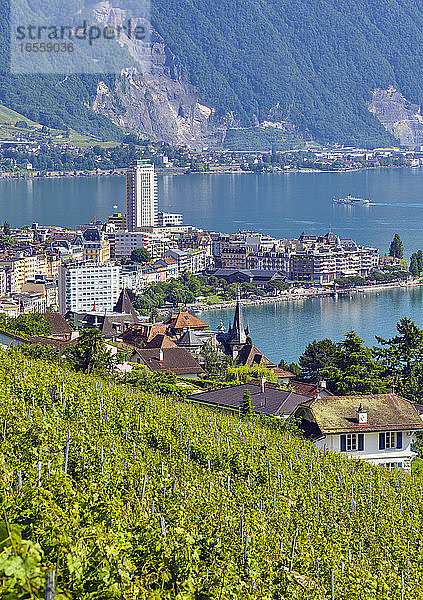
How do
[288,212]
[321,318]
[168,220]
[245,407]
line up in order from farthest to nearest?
[288,212], [168,220], [321,318], [245,407]

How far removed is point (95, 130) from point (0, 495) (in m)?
134

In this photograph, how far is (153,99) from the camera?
504 feet

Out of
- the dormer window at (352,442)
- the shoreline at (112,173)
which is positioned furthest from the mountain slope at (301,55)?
the dormer window at (352,442)

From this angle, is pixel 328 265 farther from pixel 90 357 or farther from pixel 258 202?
pixel 258 202

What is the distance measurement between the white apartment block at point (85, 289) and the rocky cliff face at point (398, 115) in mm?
128023

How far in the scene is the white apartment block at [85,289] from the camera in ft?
121

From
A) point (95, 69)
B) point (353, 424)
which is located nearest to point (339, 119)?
point (95, 69)

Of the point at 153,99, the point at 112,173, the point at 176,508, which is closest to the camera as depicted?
the point at 176,508

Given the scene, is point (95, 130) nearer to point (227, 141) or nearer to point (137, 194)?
point (227, 141)

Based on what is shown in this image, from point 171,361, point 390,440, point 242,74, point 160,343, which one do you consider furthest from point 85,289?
point 242,74

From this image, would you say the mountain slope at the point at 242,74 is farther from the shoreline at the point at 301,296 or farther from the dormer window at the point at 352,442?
the dormer window at the point at 352,442

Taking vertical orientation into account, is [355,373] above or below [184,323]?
above

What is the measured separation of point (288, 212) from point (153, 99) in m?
84.5

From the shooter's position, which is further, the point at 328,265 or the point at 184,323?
the point at 328,265
